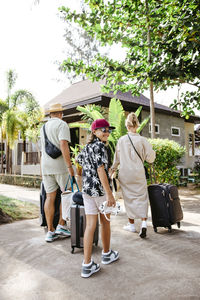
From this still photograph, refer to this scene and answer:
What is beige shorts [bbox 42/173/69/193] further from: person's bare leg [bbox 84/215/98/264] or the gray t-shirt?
person's bare leg [bbox 84/215/98/264]

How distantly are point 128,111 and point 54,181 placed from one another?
12.0m

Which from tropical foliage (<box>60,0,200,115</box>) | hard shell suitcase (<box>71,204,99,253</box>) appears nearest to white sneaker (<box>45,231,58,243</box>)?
hard shell suitcase (<box>71,204,99,253</box>)

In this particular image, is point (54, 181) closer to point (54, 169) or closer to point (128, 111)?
point (54, 169)

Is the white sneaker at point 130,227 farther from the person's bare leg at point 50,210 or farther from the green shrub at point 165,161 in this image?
the green shrub at point 165,161

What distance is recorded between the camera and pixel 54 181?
4.48 meters

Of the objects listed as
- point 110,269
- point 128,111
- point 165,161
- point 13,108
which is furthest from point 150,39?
point 13,108

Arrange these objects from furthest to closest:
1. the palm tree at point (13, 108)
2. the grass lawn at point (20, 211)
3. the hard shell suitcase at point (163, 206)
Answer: the palm tree at point (13, 108), the grass lawn at point (20, 211), the hard shell suitcase at point (163, 206)

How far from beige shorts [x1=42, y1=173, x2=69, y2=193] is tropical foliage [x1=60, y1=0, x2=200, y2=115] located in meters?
2.30

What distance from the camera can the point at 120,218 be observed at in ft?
19.7

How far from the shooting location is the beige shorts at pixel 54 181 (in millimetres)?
4391

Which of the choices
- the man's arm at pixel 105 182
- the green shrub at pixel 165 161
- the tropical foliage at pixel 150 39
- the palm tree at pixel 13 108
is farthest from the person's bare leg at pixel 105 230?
the palm tree at pixel 13 108

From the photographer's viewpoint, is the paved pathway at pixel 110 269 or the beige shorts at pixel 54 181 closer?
the paved pathway at pixel 110 269

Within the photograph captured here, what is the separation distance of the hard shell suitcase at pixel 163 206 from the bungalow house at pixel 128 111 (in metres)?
8.15

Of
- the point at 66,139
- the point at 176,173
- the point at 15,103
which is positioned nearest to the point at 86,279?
the point at 66,139
